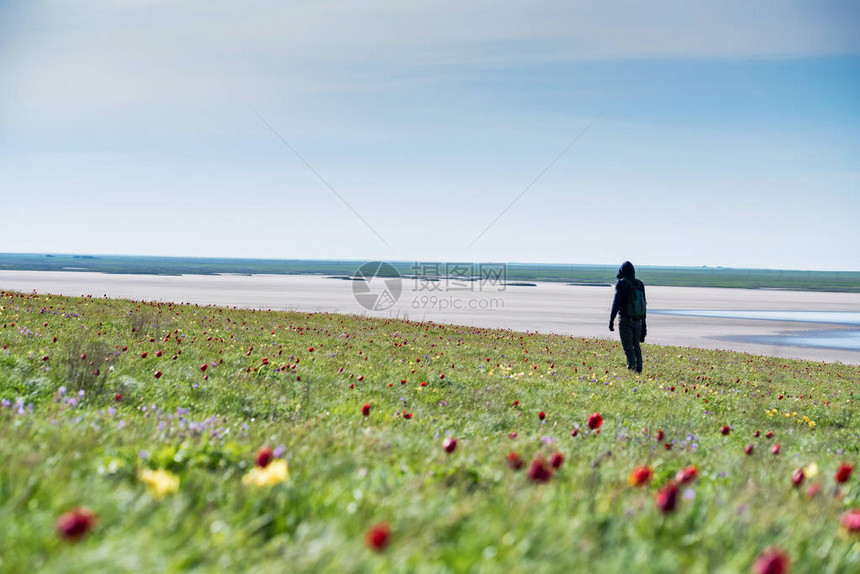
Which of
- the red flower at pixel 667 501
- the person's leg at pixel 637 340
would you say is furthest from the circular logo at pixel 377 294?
the red flower at pixel 667 501

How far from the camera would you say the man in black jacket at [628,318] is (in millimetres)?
15836

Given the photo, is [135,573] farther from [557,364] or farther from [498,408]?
[557,364]

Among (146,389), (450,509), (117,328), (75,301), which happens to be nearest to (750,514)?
(450,509)

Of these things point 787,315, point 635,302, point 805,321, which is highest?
point 635,302

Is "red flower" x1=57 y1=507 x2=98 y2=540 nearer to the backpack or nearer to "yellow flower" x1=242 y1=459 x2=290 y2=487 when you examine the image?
"yellow flower" x1=242 y1=459 x2=290 y2=487

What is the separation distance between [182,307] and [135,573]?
20.6 metres

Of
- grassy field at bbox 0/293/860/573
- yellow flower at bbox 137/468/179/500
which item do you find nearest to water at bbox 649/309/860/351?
grassy field at bbox 0/293/860/573

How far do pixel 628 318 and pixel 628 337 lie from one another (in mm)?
656

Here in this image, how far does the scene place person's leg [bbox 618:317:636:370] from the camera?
1619 centimetres

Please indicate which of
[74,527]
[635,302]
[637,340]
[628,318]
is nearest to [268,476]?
[74,527]

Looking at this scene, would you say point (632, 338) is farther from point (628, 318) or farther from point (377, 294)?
point (377, 294)

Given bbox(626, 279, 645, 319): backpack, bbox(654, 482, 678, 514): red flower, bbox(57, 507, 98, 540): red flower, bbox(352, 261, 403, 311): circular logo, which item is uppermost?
bbox(626, 279, 645, 319): backpack

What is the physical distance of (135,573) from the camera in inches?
85.1

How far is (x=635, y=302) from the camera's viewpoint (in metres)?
→ 15.8
